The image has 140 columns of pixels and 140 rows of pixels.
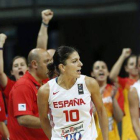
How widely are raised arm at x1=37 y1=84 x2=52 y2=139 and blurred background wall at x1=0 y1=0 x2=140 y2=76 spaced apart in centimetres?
628

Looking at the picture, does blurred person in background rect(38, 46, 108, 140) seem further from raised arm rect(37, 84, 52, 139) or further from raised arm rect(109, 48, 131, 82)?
raised arm rect(109, 48, 131, 82)

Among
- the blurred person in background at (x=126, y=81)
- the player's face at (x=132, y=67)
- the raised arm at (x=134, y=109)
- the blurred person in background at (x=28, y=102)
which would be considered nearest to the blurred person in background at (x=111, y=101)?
the blurred person in background at (x=126, y=81)

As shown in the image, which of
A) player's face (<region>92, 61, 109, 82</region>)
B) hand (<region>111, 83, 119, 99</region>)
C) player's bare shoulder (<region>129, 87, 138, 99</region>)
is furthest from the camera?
player's face (<region>92, 61, 109, 82</region>)

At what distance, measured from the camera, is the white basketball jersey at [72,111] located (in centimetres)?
610

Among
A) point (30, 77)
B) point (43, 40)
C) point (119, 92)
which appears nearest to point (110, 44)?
point (119, 92)

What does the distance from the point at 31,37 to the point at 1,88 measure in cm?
573

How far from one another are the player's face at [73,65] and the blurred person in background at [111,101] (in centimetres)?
236

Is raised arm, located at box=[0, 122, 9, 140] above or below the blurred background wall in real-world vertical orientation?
Answer: below

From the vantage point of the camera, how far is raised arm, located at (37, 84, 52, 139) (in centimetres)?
618

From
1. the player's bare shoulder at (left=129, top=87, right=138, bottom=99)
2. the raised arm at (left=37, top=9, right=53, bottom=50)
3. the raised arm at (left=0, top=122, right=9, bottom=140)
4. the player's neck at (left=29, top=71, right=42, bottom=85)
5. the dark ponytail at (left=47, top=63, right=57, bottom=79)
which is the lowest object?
the raised arm at (left=0, top=122, right=9, bottom=140)

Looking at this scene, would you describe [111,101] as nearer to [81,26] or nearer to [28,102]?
[28,102]

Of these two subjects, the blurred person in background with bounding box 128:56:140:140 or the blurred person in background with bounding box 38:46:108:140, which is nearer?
the blurred person in background with bounding box 38:46:108:140

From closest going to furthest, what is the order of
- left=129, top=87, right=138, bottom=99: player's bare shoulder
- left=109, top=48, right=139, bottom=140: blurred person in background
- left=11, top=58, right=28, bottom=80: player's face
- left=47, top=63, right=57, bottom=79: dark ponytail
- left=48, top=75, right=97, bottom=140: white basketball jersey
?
1. left=48, top=75, right=97, bottom=140: white basketball jersey
2. left=47, top=63, right=57, bottom=79: dark ponytail
3. left=129, top=87, right=138, bottom=99: player's bare shoulder
4. left=11, top=58, right=28, bottom=80: player's face
5. left=109, top=48, right=139, bottom=140: blurred person in background

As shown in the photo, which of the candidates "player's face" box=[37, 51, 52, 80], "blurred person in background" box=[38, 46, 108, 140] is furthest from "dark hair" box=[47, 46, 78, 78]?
"player's face" box=[37, 51, 52, 80]
